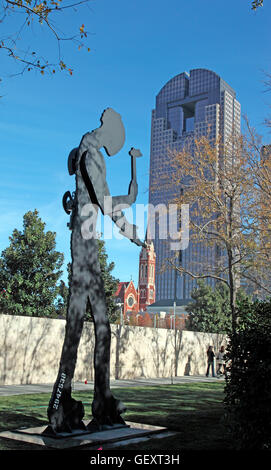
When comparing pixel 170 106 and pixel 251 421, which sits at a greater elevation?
pixel 170 106

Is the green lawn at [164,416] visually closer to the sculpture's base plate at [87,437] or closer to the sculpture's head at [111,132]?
the sculpture's base plate at [87,437]

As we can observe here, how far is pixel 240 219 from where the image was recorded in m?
17.9

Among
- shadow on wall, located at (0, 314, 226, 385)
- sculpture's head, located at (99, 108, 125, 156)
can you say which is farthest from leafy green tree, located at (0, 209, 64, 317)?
sculpture's head, located at (99, 108, 125, 156)

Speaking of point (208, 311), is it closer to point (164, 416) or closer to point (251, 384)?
point (164, 416)

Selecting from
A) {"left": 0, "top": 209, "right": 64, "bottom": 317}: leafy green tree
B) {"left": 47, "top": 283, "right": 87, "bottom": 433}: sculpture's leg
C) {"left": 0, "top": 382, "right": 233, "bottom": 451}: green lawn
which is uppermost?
{"left": 0, "top": 209, "right": 64, "bottom": 317}: leafy green tree

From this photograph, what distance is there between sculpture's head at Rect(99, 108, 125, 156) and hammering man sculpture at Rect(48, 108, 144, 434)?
2 centimetres

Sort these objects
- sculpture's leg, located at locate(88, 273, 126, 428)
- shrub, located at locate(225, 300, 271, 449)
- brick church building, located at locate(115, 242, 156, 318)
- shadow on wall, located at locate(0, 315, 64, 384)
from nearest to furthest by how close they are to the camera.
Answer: shrub, located at locate(225, 300, 271, 449), sculpture's leg, located at locate(88, 273, 126, 428), shadow on wall, located at locate(0, 315, 64, 384), brick church building, located at locate(115, 242, 156, 318)

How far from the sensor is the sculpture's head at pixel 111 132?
272 inches

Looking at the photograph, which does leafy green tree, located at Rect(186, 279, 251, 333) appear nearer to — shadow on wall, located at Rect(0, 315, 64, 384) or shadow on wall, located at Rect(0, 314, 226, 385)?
shadow on wall, located at Rect(0, 314, 226, 385)

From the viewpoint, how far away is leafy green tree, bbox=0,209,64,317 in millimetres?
23484

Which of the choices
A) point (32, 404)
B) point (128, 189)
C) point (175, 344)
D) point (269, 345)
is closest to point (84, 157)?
point (128, 189)

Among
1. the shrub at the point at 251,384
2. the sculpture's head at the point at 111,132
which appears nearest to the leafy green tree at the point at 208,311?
the sculpture's head at the point at 111,132
